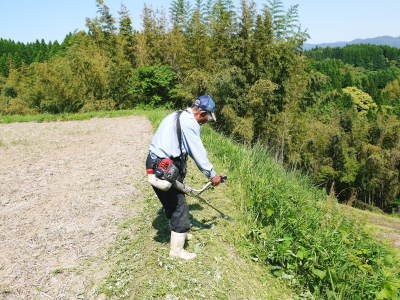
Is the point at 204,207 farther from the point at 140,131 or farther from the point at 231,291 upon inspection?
the point at 140,131

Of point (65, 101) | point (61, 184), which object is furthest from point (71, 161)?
point (65, 101)

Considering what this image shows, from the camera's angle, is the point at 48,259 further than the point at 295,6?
No

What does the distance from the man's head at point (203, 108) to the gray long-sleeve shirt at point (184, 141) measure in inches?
2.5

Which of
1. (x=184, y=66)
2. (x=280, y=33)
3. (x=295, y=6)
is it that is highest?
(x=295, y=6)

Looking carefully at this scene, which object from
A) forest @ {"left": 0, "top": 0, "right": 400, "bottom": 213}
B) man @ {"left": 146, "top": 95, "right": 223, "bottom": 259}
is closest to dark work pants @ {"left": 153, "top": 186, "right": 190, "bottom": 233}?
man @ {"left": 146, "top": 95, "right": 223, "bottom": 259}

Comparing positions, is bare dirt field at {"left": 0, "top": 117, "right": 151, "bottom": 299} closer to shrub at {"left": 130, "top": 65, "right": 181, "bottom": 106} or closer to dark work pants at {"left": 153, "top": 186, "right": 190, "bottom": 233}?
dark work pants at {"left": 153, "top": 186, "right": 190, "bottom": 233}

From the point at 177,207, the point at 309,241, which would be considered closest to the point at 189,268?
the point at 177,207

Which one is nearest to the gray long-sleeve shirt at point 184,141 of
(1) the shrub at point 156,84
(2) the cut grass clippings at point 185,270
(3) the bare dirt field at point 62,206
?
(2) the cut grass clippings at point 185,270

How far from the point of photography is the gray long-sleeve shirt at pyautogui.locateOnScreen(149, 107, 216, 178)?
3127 millimetres

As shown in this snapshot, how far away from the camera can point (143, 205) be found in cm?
479

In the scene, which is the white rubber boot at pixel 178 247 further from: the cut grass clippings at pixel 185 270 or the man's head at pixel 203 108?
the man's head at pixel 203 108

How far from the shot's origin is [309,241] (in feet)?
11.5

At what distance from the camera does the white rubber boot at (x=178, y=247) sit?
3318mm

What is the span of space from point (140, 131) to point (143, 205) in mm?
5742
